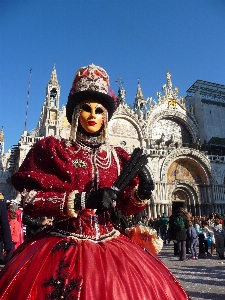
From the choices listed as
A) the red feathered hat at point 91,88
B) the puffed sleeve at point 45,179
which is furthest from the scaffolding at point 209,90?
the puffed sleeve at point 45,179

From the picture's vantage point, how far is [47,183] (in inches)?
72.1

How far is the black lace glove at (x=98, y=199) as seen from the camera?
155 cm

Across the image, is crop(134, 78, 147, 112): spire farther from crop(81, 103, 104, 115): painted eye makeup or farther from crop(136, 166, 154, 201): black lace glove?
crop(136, 166, 154, 201): black lace glove

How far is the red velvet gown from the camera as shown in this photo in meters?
1.37

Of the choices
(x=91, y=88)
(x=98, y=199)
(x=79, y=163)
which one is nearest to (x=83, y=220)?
(x=98, y=199)

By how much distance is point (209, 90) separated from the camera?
28.2 m

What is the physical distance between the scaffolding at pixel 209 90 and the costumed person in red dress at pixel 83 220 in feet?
88.1

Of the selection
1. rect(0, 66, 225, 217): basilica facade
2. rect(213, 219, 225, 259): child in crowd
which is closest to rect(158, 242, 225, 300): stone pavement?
rect(213, 219, 225, 259): child in crowd

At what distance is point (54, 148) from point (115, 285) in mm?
1033

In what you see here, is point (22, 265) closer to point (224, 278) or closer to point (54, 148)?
point (54, 148)

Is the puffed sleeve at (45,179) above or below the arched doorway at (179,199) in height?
below

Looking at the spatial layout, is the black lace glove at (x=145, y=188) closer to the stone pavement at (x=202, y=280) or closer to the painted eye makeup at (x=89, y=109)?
A: the painted eye makeup at (x=89, y=109)

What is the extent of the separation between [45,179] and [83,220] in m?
0.37

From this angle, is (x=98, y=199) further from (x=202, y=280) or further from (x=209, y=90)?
(x=209, y=90)
